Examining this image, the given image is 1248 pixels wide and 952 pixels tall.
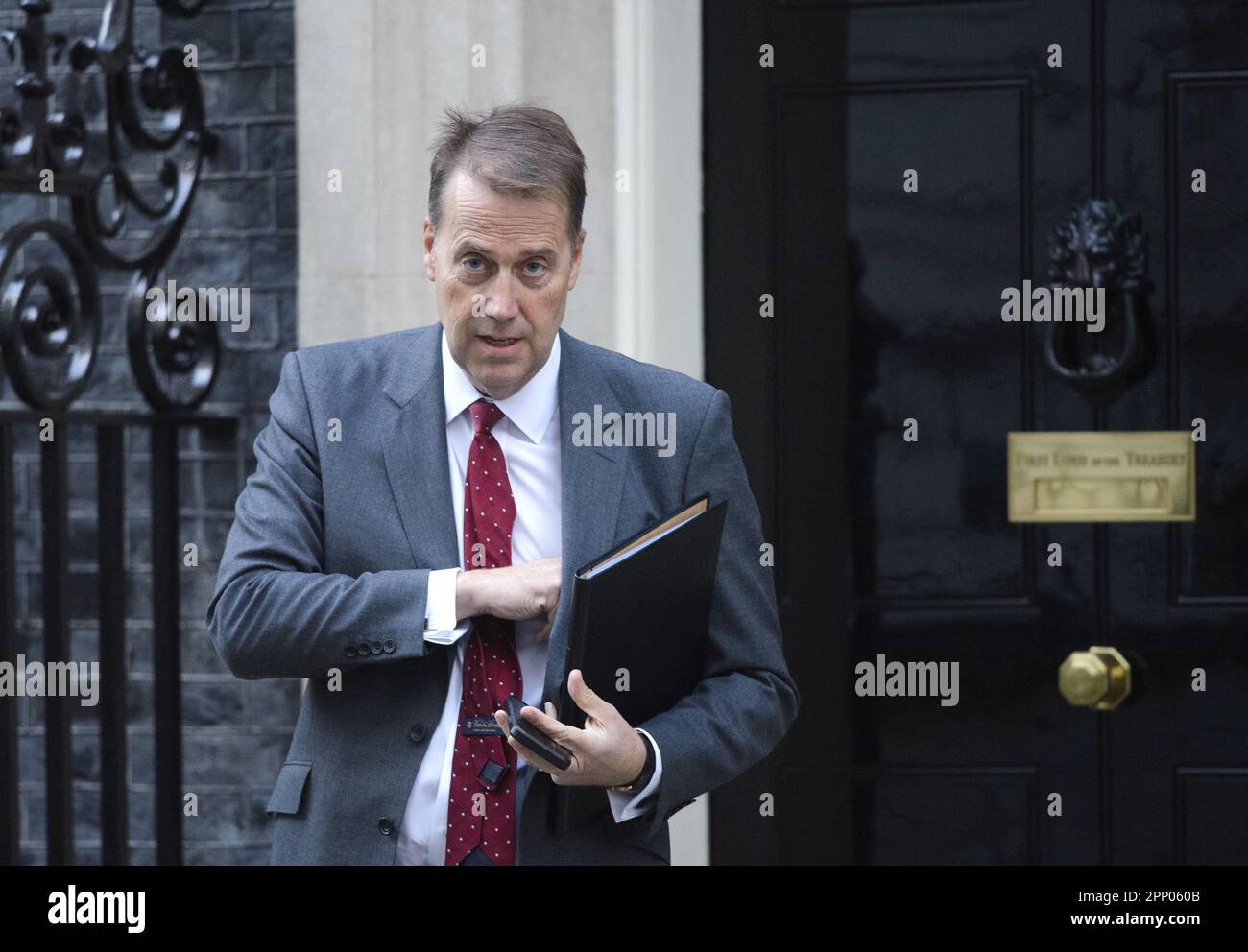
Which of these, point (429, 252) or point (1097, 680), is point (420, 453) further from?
point (1097, 680)

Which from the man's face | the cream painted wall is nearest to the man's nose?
the man's face

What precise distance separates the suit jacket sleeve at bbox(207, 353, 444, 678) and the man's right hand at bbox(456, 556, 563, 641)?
0.19 ft

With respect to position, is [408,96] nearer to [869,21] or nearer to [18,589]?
[869,21]

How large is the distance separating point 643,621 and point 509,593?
0.19 metres

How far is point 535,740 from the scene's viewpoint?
1.85 meters

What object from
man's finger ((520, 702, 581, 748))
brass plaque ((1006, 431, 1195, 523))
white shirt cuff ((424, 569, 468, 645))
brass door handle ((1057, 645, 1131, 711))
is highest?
brass plaque ((1006, 431, 1195, 523))

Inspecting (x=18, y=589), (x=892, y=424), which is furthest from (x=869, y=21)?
(x=18, y=589)

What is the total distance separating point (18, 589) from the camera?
3502 millimetres

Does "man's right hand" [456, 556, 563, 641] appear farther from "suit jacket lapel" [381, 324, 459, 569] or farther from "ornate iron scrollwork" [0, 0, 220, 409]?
"ornate iron scrollwork" [0, 0, 220, 409]

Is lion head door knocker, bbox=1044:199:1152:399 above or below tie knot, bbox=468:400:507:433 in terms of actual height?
above

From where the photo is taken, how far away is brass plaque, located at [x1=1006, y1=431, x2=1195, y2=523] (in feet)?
11.2

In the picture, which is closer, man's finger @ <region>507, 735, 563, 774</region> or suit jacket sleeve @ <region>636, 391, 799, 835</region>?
man's finger @ <region>507, 735, 563, 774</region>

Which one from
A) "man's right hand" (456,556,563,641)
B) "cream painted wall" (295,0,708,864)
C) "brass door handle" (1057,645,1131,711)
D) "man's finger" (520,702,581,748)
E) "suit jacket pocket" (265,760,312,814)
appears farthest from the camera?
"brass door handle" (1057,645,1131,711)

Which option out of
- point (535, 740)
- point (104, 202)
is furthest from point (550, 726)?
point (104, 202)
